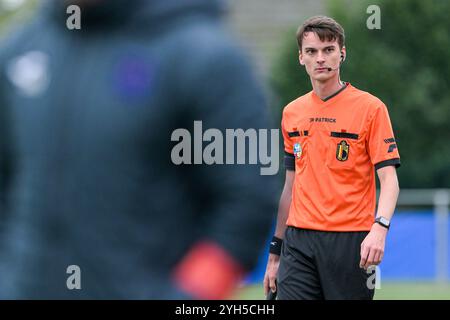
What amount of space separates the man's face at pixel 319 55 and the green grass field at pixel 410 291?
742 cm

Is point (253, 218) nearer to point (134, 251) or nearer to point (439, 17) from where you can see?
point (134, 251)

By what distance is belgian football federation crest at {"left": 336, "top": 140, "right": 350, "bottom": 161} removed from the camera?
4.43 metres

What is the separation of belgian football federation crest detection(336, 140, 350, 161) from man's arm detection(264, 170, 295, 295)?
10.8 inches

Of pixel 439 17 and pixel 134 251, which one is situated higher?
pixel 439 17

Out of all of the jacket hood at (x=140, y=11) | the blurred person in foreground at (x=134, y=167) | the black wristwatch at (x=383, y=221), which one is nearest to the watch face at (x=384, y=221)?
the black wristwatch at (x=383, y=221)

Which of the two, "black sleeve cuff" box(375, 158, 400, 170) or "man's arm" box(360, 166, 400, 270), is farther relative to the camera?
"black sleeve cuff" box(375, 158, 400, 170)

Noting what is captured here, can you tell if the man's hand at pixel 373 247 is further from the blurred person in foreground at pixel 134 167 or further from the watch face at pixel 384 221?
the blurred person in foreground at pixel 134 167

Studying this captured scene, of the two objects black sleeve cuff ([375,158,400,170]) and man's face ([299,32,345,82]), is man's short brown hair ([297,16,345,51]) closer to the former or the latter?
man's face ([299,32,345,82])

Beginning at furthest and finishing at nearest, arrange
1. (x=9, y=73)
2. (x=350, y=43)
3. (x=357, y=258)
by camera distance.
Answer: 1. (x=350, y=43)
2. (x=357, y=258)
3. (x=9, y=73)

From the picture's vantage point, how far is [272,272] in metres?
4.97

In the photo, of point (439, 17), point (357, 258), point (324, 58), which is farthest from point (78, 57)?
point (439, 17)

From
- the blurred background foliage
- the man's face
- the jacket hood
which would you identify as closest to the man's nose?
the man's face

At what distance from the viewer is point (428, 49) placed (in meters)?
14.3
